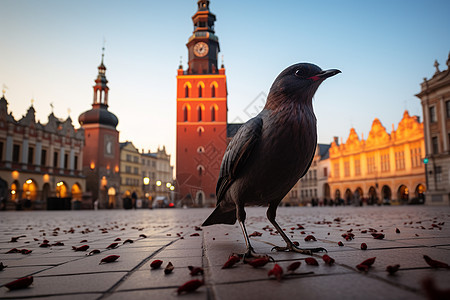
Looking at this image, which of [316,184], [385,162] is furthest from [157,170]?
[385,162]

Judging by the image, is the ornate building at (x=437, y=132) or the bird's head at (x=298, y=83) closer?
the bird's head at (x=298, y=83)

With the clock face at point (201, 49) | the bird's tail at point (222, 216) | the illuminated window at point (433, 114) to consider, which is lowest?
the bird's tail at point (222, 216)

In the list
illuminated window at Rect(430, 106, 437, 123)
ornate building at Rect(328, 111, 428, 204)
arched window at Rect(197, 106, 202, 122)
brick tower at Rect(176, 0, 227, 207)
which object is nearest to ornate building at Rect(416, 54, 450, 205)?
illuminated window at Rect(430, 106, 437, 123)

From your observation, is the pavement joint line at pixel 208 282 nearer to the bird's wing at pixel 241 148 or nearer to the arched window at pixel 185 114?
the bird's wing at pixel 241 148

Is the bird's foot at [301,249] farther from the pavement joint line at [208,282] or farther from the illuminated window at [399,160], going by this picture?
the illuminated window at [399,160]

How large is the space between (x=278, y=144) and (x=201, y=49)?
166 feet

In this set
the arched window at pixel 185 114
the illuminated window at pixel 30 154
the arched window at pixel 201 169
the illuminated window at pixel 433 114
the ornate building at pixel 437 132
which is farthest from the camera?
the arched window at pixel 185 114

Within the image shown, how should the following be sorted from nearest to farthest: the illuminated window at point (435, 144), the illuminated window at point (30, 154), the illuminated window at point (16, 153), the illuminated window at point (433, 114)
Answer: the illuminated window at point (435, 144), the illuminated window at point (433, 114), the illuminated window at point (16, 153), the illuminated window at point (30, 154)

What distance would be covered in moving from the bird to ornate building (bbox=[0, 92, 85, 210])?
29.6m

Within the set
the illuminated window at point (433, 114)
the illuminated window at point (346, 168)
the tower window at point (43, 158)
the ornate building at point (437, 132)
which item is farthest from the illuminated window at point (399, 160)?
the tower window at point (43, 158)

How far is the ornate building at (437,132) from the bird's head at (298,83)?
1097 inches

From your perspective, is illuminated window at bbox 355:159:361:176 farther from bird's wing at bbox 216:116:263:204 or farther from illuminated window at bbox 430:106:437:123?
bird's wing at bbox 216:116:263:204

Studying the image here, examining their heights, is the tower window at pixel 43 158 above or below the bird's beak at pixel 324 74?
above

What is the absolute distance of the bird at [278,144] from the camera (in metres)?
2.09
